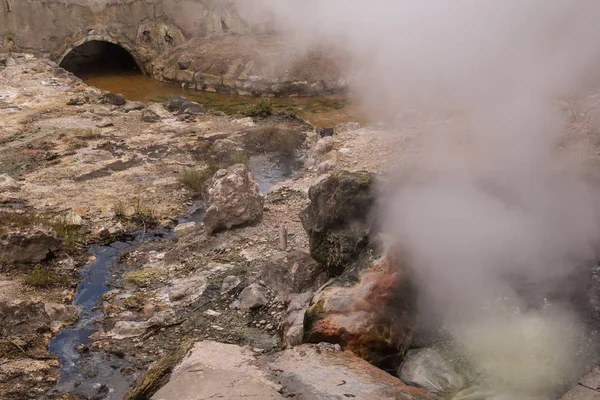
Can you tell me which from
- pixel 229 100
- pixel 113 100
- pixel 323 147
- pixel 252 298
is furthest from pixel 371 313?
pixel 229 100

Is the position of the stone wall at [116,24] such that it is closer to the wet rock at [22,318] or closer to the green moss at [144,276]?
the green moss at [144,276]

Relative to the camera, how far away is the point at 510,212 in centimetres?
312

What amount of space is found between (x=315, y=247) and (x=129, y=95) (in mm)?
8668

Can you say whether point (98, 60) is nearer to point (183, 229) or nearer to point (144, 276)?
point (183, 229)

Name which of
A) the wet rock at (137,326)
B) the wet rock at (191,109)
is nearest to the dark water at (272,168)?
the wet rock at (191,109)

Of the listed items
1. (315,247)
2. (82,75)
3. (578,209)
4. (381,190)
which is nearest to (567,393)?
(578,209)

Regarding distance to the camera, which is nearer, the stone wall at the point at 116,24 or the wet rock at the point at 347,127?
the wet rock at the point at 347,127

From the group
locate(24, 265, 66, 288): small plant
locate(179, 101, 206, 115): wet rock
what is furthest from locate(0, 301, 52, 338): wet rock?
locate(179, 101, 206, 115): wet rock

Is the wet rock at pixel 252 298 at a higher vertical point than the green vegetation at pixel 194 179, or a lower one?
lower

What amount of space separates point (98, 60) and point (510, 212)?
12.6 metres

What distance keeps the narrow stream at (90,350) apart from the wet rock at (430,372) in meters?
1.56

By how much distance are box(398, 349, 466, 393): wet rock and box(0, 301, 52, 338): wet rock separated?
7.52 feet

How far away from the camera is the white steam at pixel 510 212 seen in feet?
8.75

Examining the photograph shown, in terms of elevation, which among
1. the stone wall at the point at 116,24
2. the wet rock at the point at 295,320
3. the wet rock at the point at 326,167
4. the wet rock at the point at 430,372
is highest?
the stone wall at the point at 116,24
